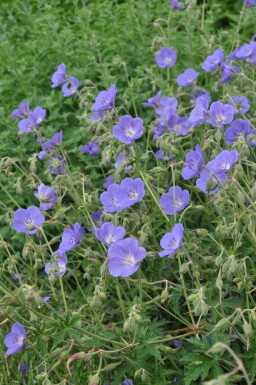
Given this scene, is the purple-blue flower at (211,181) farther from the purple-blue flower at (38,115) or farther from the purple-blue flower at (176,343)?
the purple-blue flower at (38,115)

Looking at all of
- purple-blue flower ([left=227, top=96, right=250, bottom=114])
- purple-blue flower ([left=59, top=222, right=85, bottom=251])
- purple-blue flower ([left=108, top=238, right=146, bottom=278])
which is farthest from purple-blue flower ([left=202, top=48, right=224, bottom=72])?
purple-blue flower ([left=108, top=238, right=146, bottom=278])

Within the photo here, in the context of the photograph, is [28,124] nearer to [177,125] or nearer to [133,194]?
[177,125]

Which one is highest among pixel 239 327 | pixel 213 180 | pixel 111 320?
pixel 213 180

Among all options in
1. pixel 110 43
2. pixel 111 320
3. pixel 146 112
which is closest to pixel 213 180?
pixel 111 320

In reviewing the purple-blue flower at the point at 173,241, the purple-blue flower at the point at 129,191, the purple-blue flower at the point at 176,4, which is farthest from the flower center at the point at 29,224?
the purple-blue flower at the point at 176,4

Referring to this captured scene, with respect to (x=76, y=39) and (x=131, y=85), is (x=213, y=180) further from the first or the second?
(x=76, y=39)
